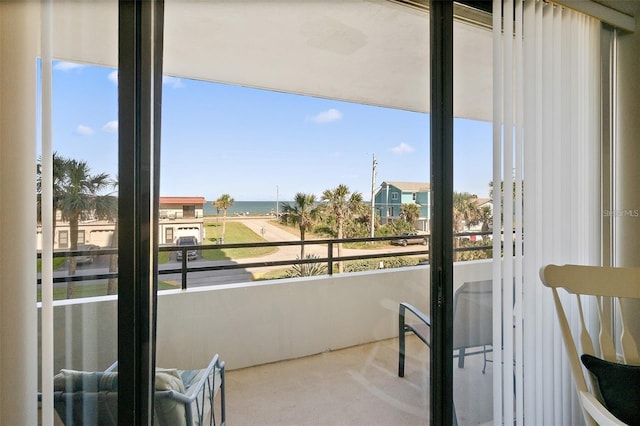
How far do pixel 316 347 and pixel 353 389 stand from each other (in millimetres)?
271

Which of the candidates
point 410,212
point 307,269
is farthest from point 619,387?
point 307,269

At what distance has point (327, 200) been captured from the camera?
136cm

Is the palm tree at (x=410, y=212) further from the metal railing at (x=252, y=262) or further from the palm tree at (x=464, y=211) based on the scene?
the palm tree at (x=464, y=211)

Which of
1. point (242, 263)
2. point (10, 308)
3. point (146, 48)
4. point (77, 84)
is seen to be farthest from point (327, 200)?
point (10, 308)

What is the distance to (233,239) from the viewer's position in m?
1.26

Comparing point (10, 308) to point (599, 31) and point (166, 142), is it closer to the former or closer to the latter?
point (166, 142)

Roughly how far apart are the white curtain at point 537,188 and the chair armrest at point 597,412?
1.24 feet

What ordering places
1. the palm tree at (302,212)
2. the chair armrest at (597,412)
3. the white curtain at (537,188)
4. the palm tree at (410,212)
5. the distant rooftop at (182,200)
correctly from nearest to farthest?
1. the chair armrest at (597,412)
2. the distant rooftop at (182,200)
3. the palm tree at (302,212)
4. the palm tree at (410,212)
5. the white curtain at (537,188)

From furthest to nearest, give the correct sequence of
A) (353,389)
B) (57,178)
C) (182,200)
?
(353,389), (182,200), (57,178)

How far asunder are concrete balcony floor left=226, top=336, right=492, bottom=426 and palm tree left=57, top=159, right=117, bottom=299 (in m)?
0.86

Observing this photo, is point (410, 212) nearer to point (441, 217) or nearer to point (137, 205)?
point (441, 217)

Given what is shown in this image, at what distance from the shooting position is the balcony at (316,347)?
4.04ft

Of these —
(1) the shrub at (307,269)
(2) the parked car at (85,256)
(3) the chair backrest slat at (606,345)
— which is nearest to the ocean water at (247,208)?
(1) the shrub at (307,269)

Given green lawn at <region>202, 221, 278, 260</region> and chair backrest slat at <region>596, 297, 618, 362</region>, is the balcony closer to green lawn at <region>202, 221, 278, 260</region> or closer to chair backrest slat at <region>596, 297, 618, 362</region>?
green lawn at <region>202, 221, 278, 260</region>
